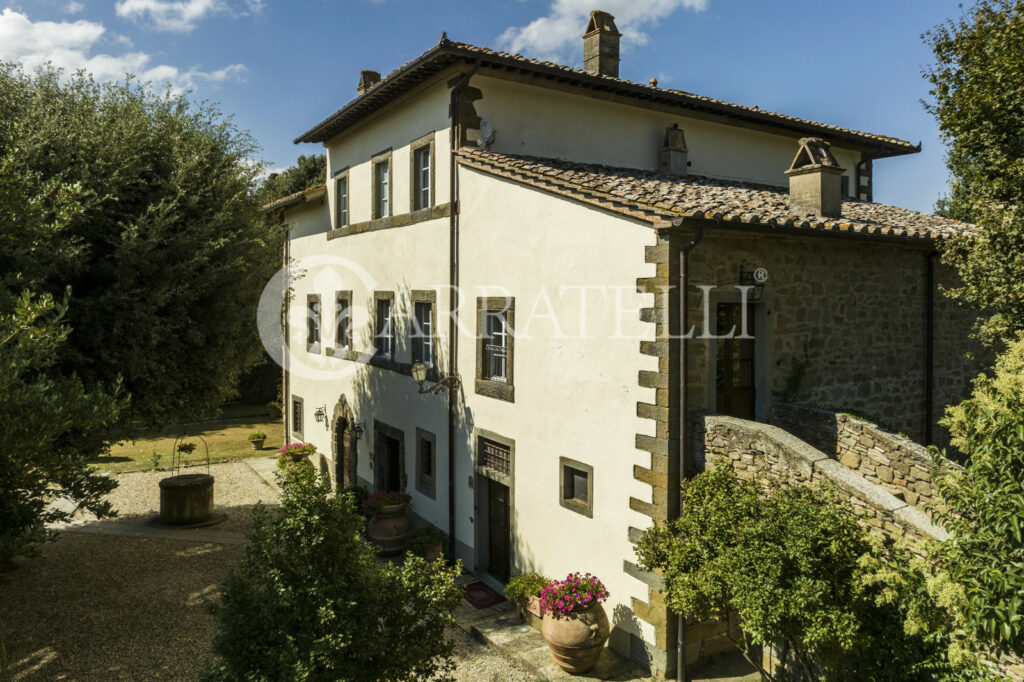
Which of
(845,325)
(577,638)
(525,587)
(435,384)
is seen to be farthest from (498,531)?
(845,325)

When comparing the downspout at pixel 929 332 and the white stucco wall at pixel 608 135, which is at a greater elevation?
the white stucco wall at pixel 608 135

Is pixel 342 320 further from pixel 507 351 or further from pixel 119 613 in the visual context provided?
pixel 119 613

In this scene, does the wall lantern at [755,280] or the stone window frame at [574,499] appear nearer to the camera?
the wall lantern at [755,280]

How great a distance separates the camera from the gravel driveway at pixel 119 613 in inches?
347

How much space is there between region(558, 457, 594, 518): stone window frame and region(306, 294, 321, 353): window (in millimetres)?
11365

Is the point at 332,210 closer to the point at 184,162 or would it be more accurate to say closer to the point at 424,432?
the point at 184,162


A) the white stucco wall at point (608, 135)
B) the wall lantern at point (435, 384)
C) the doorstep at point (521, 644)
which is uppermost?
the white stucco wall at point (608, 135)

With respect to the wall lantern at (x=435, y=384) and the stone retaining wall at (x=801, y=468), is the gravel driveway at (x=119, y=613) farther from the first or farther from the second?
the wall lantern at (x=435, y=384)

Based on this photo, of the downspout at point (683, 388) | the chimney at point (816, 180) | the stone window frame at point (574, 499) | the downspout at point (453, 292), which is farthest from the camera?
the downspout at point (453, 292)

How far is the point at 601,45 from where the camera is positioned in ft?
47.0

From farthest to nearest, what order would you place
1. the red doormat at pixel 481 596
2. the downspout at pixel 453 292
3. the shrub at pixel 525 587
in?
1. the downspout at pixel 453 292
2. the red doormat at pixel 481 596
3. the shrub at pixel 525 587

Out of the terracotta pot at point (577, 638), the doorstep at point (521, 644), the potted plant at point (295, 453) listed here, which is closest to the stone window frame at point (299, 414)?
the potted plant at point (295, 453)

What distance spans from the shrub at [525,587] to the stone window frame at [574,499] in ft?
4.08

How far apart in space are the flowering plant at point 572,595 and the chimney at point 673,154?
8397mm
